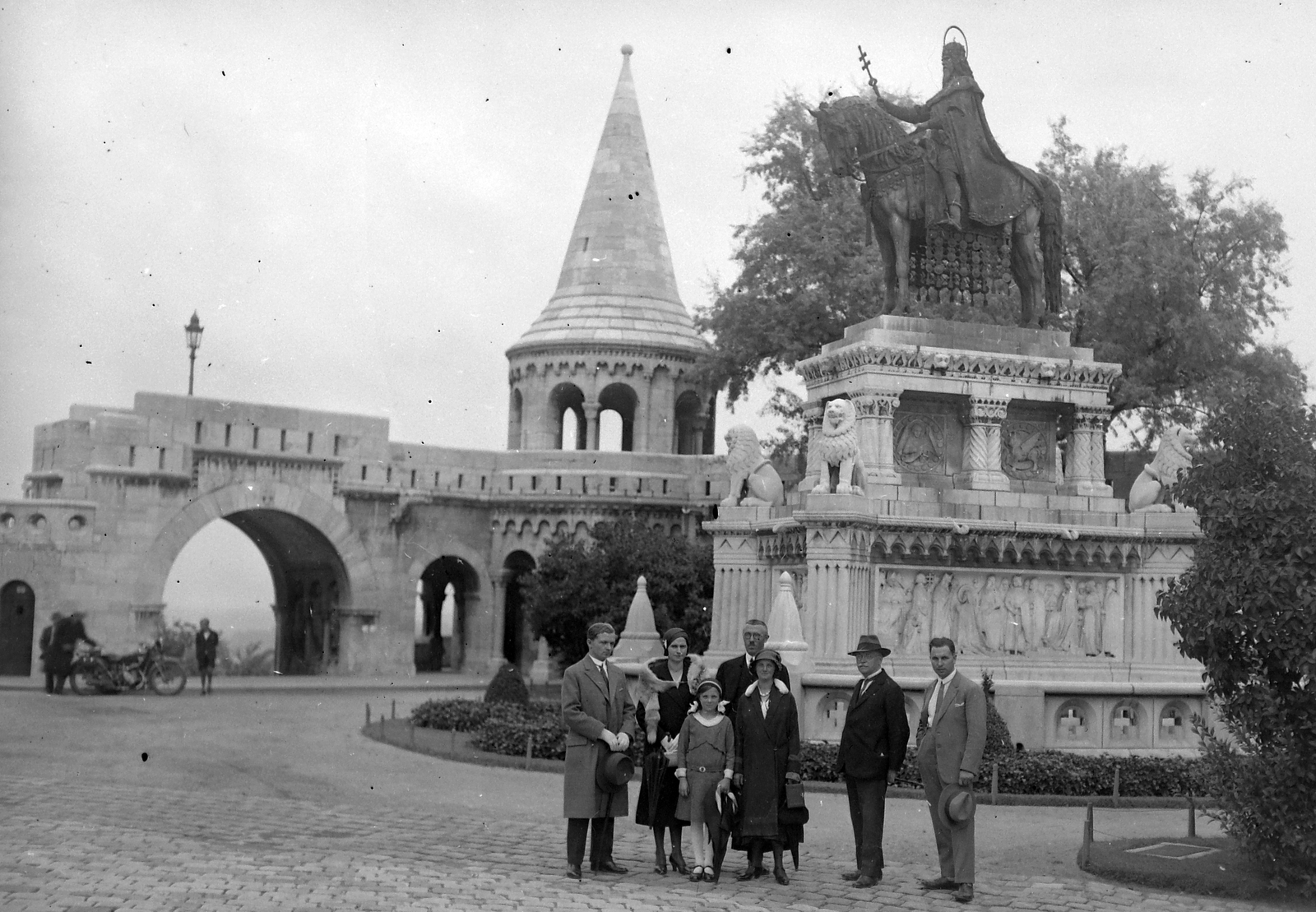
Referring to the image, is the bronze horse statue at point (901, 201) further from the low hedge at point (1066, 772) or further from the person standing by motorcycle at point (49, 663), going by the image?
the person standing by motorcycle at point (49, 663)

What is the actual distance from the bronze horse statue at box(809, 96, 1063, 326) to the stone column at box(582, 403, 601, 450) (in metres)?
24.1

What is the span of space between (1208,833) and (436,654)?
35.9 m

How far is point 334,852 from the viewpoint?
11742 millimetres

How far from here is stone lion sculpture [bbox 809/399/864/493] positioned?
1880cm

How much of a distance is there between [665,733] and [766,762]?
3.07ft

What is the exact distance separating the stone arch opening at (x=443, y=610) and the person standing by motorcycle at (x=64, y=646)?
15216 mm

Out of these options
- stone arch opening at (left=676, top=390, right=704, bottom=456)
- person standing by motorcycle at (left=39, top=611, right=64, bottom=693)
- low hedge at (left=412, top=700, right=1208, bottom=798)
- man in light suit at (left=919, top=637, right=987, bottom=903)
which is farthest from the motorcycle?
man in light suit at (left=919, top=637, right=987, bottom=903)

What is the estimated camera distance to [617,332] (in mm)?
45500

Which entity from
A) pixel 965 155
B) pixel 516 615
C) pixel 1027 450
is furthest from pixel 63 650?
pixel 965 155

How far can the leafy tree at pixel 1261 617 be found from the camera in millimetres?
10781

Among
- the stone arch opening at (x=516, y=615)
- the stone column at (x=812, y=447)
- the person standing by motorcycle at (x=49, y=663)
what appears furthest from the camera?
the stone arch opening at (x=516, y=615)

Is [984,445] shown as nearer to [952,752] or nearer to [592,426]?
[952,752]

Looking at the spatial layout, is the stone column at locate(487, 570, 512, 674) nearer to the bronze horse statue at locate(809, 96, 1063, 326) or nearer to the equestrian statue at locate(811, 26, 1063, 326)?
the bronze horse statue at locate(809, 96, 1063, 326)

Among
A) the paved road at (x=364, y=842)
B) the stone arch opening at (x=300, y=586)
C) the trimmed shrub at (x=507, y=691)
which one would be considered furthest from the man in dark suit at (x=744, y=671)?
the stone arch opening at (x=300, y=586)
